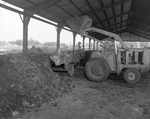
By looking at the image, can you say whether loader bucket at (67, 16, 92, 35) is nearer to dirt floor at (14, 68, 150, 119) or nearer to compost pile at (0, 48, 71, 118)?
compost pile at (0, 48, 71, 118)

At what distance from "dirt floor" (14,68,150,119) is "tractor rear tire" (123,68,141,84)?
2.86 feet

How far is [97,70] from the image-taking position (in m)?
8.48

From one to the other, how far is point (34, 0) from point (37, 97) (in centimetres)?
722

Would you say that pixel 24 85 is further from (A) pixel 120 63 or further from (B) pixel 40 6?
(B) pixel 40 6

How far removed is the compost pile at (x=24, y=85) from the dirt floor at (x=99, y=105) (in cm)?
29

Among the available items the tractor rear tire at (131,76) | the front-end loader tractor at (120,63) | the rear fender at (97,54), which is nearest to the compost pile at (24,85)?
the front-end loader tractor at (120,63)

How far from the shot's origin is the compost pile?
463 cm

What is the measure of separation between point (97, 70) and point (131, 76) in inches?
69.4

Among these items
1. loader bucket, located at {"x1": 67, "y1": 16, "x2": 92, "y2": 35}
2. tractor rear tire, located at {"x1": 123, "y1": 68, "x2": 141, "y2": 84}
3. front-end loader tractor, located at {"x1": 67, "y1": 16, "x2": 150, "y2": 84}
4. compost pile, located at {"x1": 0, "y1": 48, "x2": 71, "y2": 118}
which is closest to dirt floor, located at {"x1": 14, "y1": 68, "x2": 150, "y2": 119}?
compost pile, located at {"x1": 0, "y1": 48, "x2": 71, "y2": 118}

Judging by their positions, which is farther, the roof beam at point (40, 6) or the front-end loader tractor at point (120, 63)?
the roof beam at point (40, 6)

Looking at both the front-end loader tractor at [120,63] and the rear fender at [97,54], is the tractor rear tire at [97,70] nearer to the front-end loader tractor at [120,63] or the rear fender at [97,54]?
the front-end loader tractor at [120,63]

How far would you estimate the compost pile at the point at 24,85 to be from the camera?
4629 mm

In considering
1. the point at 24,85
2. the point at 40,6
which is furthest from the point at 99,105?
the point at 40,6

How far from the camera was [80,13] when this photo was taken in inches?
632
